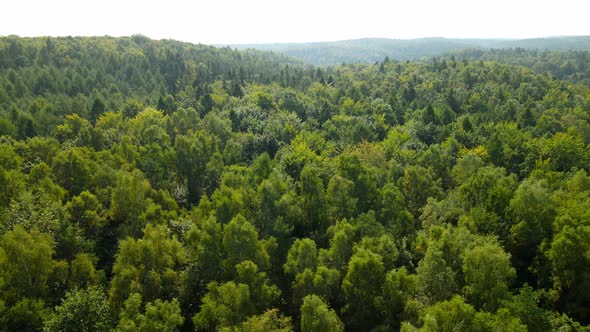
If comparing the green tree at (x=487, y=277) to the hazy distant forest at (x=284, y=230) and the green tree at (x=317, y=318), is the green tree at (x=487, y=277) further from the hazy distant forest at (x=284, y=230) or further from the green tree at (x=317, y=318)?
the green tree at (x=317, y=318)

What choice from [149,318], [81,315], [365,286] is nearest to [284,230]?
[365,286]

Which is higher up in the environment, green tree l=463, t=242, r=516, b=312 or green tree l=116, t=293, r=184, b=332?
green tree l=463, t=242, r=516, b=312

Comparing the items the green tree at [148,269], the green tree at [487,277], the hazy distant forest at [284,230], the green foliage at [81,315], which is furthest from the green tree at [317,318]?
the green foliage at [81,315]

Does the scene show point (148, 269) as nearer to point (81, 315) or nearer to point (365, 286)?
point (81, 315)

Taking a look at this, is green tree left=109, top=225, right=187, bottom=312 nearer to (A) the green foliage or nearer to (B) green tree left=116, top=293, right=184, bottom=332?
(B) green tree left=116, top=293, right=184, bottom=332

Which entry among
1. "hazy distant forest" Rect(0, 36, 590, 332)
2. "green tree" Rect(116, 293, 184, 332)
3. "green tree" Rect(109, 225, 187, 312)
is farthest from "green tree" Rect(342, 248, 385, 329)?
"green tree" Rect(109, 225, 187, 312)

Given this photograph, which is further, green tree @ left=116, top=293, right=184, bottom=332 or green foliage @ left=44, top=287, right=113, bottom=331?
green foliage @ left=44, top=287, right=113, bottom=331

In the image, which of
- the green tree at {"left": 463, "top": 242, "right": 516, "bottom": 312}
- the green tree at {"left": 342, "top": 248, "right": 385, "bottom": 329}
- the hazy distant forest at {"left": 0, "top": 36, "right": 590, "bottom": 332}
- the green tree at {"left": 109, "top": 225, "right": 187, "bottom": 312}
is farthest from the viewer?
the green tree at {"left": 109, "top": 225, "right": 187, "bottom": 312}

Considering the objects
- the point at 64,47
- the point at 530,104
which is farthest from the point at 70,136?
the point at 530,104

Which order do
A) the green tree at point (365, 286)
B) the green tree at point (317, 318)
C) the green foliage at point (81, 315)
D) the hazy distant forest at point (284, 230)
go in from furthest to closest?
the green tree at point (365, 286)
the hazy distant forest at point (284, 230)
the green foliage at point (81, 315)
the green tree at point (317, 318)
